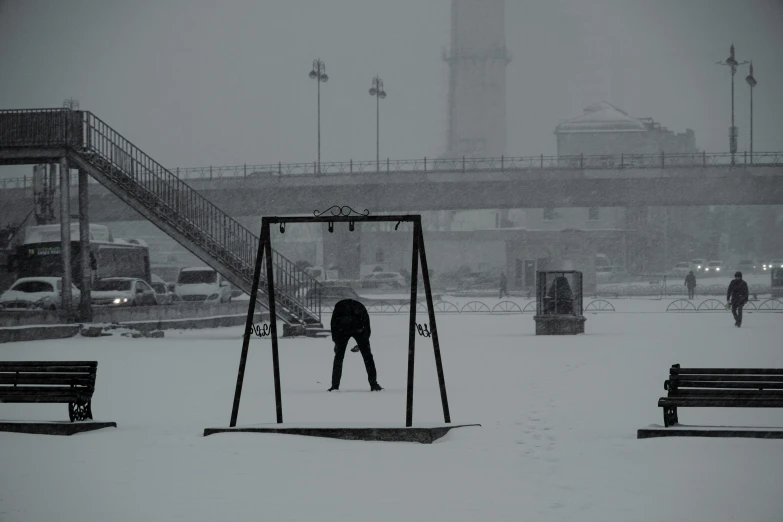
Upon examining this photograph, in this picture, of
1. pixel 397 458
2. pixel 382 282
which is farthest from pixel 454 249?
pixel 397 458

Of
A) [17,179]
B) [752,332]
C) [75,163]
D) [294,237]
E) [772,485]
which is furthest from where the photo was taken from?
[294,237]

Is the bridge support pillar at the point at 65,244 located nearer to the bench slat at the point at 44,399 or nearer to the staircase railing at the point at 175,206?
the staircase railing at the point at 175,206

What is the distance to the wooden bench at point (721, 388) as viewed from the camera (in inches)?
439

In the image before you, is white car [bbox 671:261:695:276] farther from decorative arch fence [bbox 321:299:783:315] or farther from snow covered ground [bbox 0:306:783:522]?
snow covered ground [bbox 0:306:783:522]

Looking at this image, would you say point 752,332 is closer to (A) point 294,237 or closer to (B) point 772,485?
(B) point 772,485

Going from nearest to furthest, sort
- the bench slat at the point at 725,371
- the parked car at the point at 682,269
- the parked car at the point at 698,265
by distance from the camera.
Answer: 1. the bench slat at the point at 725,371
2. the parked car at the point at 682,269
3. the parked car at the point at 698,265

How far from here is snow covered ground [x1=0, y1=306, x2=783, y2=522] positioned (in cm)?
848

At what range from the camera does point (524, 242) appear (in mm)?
76562

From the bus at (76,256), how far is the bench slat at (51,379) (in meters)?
27.8

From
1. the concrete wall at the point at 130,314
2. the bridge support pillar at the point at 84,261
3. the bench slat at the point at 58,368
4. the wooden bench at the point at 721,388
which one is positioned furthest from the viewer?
the bridge support pillar at the point at 84,261

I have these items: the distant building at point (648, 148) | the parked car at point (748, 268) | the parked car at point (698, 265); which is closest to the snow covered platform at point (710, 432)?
the parked car at point (698, 265)

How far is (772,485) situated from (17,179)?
6472 centimetres

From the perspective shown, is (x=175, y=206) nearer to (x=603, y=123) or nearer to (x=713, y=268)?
(x=713, y=268)

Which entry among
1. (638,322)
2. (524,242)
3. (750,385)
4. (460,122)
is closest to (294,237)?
(460,122)
